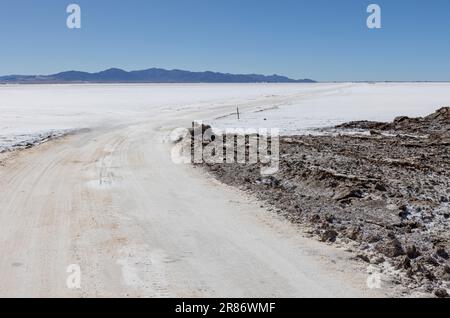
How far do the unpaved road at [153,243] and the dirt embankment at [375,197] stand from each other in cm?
58

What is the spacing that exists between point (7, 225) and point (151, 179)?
15.1ft

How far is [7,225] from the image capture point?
8719 mm

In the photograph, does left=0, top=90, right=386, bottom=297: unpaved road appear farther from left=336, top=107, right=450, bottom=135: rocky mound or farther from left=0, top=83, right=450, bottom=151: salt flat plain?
left=336, top=107, right=450, bottom=135: rocky mound

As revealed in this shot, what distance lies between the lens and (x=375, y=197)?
10.6 meters

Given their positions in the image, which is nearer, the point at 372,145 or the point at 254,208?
the point at 254,208

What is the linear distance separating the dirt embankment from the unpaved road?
584 mm

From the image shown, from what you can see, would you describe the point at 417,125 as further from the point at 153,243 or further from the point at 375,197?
the point at 153,243

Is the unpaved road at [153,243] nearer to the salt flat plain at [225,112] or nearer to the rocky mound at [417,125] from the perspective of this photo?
the salt flat plain at [225,112]

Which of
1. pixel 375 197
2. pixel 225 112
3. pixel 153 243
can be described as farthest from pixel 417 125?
pixel 153 243

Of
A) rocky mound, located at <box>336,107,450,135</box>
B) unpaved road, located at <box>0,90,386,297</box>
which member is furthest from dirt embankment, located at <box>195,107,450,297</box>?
rocky mound, located at <box>336,107,450,135</box>


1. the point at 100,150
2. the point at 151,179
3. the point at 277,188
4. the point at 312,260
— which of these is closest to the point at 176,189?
the point at 151,179

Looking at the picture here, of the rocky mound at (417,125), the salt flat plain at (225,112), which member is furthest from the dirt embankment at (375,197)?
the salt flat plain at (225,112)

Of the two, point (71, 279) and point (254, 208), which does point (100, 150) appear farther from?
point (71, 279)

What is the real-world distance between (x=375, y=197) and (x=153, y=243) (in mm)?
5032
